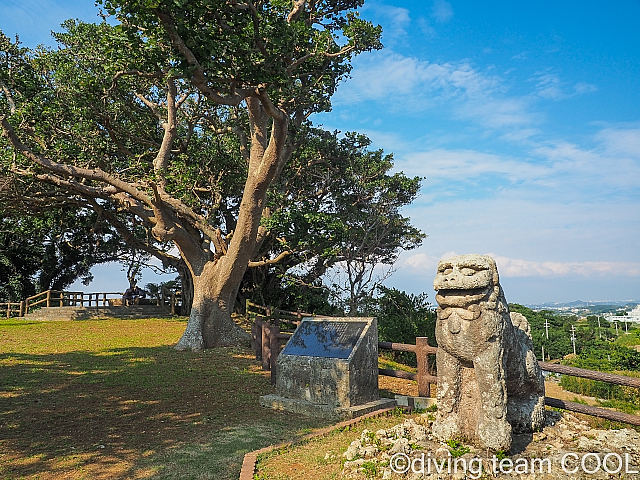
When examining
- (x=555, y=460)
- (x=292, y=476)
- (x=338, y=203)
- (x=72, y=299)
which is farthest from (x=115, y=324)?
(x=555, y=460)

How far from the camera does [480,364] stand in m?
5.09

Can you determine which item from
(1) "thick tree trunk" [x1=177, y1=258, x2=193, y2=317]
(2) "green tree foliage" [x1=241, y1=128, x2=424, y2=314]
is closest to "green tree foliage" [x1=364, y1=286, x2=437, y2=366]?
(2) "green tree foliage" [x1=241, y1=128, x2=424, y2=314]

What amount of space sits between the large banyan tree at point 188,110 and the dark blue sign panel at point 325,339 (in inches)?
182

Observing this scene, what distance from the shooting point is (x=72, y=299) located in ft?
86.8

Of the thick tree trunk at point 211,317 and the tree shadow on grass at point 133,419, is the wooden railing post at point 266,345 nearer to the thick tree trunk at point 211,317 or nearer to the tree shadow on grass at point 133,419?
the tree shadow on grass at point 133,419

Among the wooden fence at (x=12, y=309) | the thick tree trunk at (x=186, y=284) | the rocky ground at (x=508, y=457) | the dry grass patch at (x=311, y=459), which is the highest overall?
the thick tree trunk at (x=186, y=284)

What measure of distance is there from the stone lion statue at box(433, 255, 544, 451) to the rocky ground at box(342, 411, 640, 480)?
0.18 metres

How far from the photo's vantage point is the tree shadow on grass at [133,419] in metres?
5.67

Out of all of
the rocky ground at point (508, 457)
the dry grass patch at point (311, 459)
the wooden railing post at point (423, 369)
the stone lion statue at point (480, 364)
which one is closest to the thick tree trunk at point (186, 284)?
the wooden railing post at point (423, 369)

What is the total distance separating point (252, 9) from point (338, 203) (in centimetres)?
1113

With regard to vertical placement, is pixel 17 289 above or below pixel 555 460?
above

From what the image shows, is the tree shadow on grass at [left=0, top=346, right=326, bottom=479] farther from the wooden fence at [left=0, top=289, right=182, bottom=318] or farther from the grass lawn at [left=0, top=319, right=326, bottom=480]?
the wooden fence at [left=0, top=289, right=182, bottom=318]

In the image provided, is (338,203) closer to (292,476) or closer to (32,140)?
(32,140)

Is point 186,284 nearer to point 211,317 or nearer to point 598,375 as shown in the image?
point 211,317
